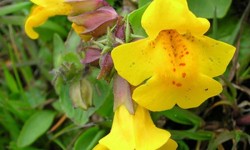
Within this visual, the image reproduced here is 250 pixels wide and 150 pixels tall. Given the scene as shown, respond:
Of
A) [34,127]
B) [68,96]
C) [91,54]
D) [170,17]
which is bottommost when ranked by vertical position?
[34,127]

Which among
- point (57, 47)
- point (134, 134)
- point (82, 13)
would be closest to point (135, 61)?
point (134, 134)

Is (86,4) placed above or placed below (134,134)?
above

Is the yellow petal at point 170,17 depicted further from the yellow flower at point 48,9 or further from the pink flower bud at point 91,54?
the yellow flower at point 48,9

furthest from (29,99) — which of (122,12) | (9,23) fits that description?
(122,12)

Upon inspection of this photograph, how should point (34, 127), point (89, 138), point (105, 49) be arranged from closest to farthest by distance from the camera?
point (105, 49), point (89, 138), point (34, 127)

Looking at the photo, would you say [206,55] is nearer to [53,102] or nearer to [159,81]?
[159,81]

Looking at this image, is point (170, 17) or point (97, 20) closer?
point (170, 17)

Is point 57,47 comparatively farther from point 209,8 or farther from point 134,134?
point 134,134
